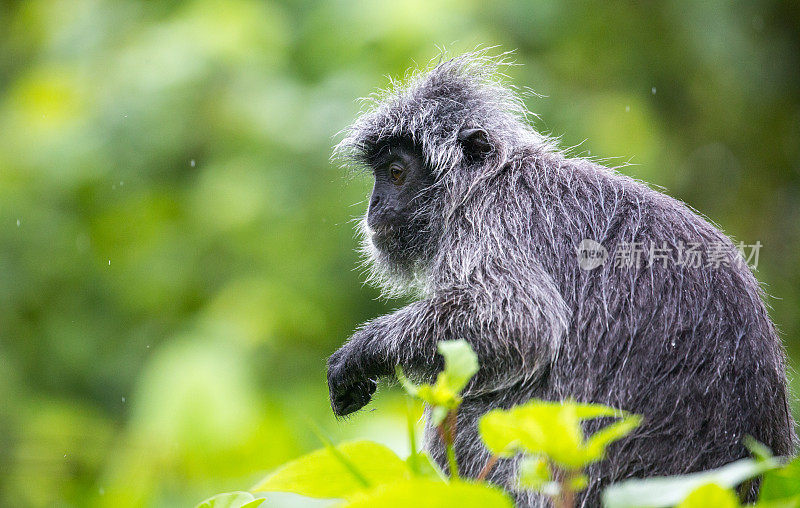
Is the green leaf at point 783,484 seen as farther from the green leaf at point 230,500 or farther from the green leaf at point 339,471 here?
the green leaf at point 230,500

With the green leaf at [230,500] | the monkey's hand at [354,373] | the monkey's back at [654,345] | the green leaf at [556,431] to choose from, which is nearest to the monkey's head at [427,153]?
the monkey's back at [654,345]

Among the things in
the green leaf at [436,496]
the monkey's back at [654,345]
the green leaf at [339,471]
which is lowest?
the green leaf at [436,496]

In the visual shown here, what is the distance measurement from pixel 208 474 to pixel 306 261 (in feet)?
5.08

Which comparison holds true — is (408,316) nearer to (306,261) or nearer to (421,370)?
(421,370)

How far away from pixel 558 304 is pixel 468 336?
0.95ft

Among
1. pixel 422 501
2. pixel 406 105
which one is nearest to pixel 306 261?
pixel 406 105

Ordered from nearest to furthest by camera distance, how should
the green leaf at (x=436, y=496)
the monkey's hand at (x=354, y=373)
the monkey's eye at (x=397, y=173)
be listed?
the green leaf at (x=436, y=496), the monkey's hand at (x=354, y=373), the monkey's eye at (x=397, y=173)

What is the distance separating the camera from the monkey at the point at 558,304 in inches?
95.5

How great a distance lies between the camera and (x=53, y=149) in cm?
600

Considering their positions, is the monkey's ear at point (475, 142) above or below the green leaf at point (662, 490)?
above

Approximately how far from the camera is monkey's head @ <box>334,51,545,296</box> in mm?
3189

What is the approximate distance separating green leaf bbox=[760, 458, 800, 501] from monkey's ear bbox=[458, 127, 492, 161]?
2130 mm

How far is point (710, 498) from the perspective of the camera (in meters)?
0.94

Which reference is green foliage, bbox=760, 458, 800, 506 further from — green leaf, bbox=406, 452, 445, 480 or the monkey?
the monkey
